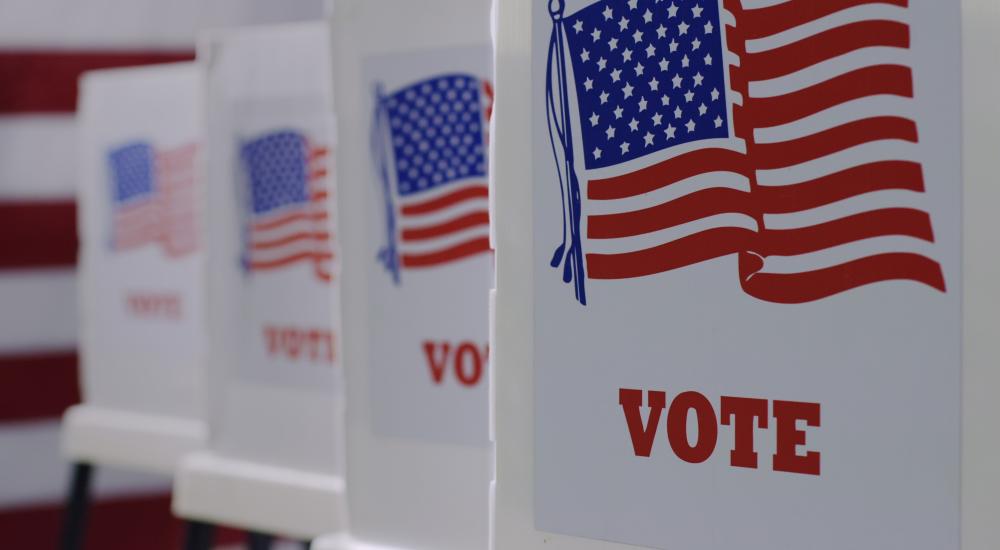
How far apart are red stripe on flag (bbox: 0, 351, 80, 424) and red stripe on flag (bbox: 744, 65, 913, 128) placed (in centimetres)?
195

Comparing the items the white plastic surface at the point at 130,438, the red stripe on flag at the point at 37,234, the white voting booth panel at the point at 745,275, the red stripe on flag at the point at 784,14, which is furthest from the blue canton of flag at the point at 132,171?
the red stripe on flag at the point at 784,14

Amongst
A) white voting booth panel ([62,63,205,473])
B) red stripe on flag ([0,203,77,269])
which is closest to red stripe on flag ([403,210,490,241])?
white voting booth panel ([62,63,205,473])

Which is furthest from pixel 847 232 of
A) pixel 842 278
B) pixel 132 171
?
pixel 132 171

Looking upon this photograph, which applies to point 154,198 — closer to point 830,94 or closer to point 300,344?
point 300,344

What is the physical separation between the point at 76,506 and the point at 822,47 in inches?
63.6

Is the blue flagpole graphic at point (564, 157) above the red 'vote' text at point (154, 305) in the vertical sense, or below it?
above

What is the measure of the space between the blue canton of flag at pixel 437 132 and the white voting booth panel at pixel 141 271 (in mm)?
677

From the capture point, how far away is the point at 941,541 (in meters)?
0.50

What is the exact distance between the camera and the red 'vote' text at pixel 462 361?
84cm

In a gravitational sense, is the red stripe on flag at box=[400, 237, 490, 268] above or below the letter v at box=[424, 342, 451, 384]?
above

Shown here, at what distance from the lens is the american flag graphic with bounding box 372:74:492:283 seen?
840 millimetres

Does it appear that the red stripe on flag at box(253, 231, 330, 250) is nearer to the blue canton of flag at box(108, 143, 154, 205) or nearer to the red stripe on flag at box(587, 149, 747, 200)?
the blue canton of flag at box(108, 143, 154, 205)

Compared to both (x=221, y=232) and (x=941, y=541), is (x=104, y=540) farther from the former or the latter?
(x=941, y=541)

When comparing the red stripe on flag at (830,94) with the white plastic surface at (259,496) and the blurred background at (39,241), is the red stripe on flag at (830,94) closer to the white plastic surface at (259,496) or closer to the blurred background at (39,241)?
the white plastic surface at (259,496)
